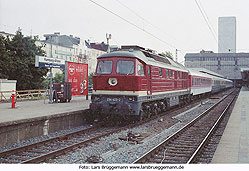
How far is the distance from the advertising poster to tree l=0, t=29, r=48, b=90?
12.2m

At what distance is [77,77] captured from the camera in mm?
22188

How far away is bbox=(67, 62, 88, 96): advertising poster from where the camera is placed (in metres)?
21.4

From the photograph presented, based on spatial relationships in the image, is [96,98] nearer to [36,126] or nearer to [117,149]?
[36,126]

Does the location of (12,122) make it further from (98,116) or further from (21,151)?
(98,116)

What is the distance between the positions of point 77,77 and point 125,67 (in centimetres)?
956

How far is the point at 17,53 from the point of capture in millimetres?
33188

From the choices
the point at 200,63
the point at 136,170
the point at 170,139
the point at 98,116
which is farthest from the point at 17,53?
the point at 200,63

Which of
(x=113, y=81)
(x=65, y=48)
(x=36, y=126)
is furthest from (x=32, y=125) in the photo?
(x=65, y=48)

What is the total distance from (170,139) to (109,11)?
21.9 feet

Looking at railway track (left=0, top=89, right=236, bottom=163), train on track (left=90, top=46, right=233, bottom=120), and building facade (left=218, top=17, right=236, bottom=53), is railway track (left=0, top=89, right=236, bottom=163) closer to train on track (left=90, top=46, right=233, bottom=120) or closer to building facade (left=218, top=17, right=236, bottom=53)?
train on track (left=90, top=46, right=233, bottom=120)

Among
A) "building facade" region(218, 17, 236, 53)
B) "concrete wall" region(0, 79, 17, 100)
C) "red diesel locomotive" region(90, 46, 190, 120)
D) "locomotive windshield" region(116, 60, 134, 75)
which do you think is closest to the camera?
"building facade" region(218, 17, 236, 53)

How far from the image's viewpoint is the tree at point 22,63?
104 ft

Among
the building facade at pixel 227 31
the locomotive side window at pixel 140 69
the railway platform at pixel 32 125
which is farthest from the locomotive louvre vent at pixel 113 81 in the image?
the building facade at pixel 227 31

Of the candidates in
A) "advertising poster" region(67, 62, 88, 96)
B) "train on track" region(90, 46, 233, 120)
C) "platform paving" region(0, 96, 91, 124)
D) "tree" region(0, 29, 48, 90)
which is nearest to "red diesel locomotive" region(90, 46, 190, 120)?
"train on track" region(90, 46, 233, 120)
